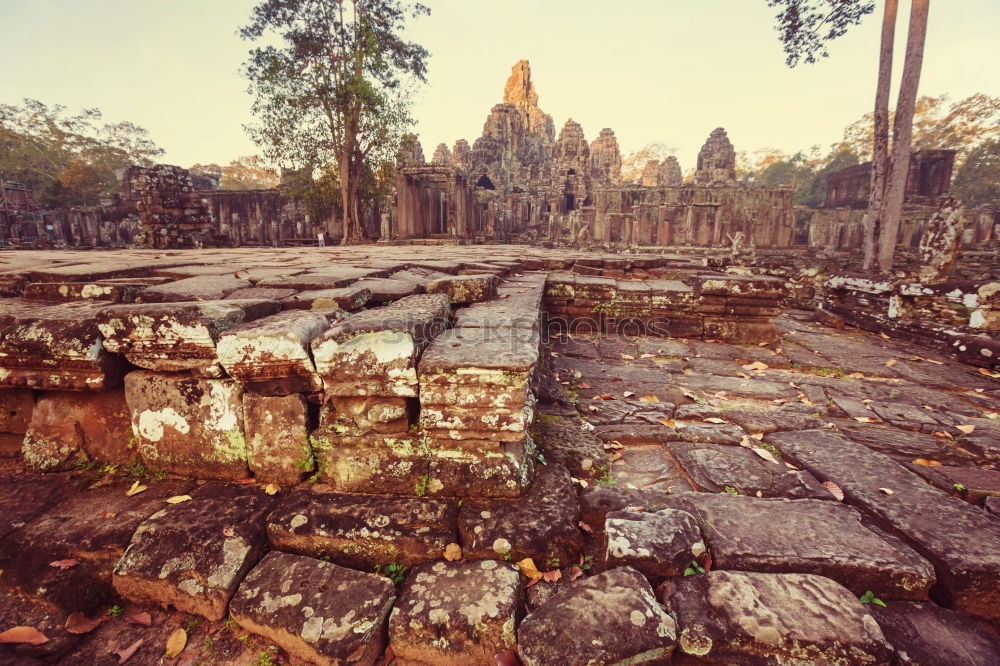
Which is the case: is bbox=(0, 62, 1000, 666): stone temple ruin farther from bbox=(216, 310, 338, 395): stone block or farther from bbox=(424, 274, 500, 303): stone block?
bbox=(424, 274, 500, 303): stone block

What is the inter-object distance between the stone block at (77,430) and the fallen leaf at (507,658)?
1.60 meters

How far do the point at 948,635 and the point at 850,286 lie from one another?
611 cm

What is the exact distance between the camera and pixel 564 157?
35.1m

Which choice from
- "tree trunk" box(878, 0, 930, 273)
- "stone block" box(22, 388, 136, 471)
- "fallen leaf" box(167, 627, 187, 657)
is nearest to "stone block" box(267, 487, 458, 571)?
"fallen leaf" box(167, 627, 187, 657)

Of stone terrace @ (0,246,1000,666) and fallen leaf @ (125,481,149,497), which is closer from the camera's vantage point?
stone terrace @ (0,246,1000,666)

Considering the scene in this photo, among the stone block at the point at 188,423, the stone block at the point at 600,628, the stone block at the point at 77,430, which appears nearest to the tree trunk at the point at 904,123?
the stone block at the point at 600,628

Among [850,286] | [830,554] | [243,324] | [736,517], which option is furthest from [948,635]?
[850,286]

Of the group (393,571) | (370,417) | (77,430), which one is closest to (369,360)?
(370,417)

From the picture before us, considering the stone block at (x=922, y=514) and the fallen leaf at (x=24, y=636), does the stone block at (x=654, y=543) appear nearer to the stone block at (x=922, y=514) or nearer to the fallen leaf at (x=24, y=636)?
the stone block at (x=922, y=514)

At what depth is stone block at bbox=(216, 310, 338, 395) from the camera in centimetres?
141

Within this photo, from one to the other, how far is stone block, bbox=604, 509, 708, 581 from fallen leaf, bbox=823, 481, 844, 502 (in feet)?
2.45

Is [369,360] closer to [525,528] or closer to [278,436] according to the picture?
[278,436]

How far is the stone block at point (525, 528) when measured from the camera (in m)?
1.27

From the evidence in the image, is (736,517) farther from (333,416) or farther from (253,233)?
(253,233)
